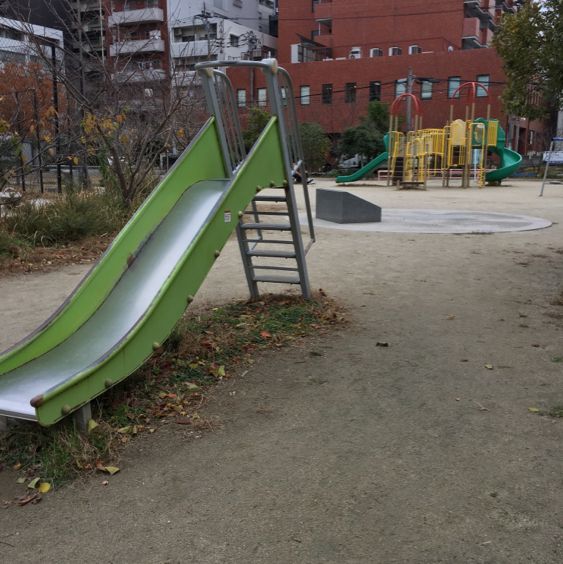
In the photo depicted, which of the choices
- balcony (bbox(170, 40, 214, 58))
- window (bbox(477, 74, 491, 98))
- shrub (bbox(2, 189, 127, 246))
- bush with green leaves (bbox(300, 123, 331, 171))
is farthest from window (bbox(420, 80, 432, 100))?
shrub (bbox(2, 189, 127, 246))

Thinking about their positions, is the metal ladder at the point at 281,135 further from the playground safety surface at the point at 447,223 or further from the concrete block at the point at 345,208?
the concrete block at the point at 345,208

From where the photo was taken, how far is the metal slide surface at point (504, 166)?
2841 centimetres

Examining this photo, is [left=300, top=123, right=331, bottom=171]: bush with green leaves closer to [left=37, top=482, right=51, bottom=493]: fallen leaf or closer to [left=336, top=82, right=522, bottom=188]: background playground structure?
[left=336, top=82, right=522, bottom=188]: background playground structure

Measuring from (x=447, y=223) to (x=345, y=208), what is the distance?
2.23m

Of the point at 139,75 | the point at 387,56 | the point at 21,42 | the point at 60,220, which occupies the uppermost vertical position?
the point at 387,56

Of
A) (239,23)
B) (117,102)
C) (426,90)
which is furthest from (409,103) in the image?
(239,23)

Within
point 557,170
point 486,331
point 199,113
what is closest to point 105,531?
point 486,331

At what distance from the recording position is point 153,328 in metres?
3.65

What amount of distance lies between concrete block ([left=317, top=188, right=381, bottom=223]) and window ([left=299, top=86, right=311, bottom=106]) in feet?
150

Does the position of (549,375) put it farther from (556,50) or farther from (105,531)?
(556,50)

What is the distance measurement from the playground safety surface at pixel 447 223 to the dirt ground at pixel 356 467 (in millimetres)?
6237

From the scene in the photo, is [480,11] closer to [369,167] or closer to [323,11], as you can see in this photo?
[323,11]

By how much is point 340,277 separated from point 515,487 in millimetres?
4821

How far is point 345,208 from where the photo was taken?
41.9 ft
